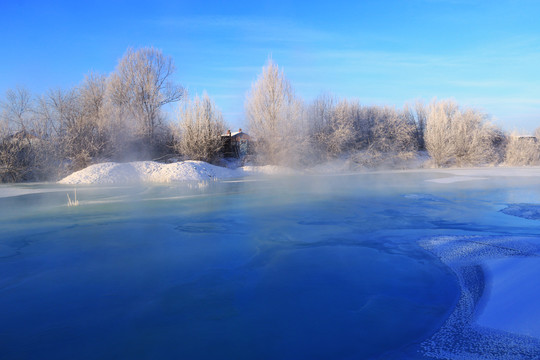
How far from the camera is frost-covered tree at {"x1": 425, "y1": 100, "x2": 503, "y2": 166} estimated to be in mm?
22719

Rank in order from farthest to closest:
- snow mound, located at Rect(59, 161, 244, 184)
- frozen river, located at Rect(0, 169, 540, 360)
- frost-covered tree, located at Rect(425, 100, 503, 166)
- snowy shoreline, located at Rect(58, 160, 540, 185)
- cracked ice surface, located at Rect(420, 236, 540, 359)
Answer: frost-covered tree, located at Rect(425, 100, 503, 166)
snow mound, located at Rect(59, 161, 244, 184)
snowy shoreline, located at Rect(58, 160, 540, 185)
frozen river, located at Rect(0, 169, 540, 360)
cracked ice surface, located at Rect(420, 236, 540, 359)

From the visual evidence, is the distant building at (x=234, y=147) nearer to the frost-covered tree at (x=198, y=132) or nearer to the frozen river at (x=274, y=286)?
the frost-covered tree at (x=198, y=132)

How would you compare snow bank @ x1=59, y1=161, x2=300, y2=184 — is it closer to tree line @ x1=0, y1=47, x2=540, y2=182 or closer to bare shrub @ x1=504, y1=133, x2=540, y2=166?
tree line @ x1=0, y1=47, x2=540, y2=182

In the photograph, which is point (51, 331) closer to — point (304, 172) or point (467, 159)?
point (304, 172)

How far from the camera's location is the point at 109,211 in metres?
8.05

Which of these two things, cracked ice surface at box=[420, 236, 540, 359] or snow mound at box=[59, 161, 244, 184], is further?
snow mound at box=[59, 161, 244, 184]

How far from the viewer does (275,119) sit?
21406 mm

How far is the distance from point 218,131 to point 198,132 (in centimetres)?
137

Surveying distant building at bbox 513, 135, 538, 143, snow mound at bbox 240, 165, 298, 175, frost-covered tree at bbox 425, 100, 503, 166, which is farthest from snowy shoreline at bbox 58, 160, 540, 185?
distant building at bbox 513, 135, 538, 143

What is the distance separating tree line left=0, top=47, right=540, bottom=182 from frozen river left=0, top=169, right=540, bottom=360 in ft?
40.2

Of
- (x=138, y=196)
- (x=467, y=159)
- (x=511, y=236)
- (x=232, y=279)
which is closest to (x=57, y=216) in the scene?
(x=138, y=196)

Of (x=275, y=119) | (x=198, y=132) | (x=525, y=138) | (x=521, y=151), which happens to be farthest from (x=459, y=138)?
(x=198, y=132)

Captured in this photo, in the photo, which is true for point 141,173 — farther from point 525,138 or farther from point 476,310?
point 525,138

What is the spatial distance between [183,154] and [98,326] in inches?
759
